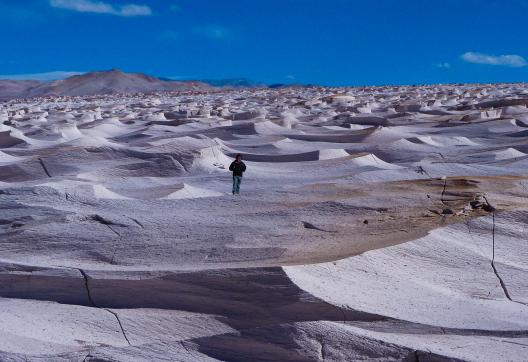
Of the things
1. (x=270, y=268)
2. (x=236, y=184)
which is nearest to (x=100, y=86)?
(x=236, y=184)

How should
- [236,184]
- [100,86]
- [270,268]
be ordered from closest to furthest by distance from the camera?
[270,268], [236,184], [100,86]

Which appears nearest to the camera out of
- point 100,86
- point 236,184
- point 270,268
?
point 270,268

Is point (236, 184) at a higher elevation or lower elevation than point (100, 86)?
lower

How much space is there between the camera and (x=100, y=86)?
47969mm

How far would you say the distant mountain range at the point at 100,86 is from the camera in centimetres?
4719

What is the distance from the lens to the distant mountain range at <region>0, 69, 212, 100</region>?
47.2 meters

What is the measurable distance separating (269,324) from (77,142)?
17.8 feet

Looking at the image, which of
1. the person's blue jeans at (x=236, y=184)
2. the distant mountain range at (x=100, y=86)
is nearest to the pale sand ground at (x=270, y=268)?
the person's blue jeans at (x=236, y=184)

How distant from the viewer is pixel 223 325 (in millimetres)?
3031

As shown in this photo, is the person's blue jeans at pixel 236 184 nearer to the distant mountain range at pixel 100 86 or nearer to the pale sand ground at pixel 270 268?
the pale sand ground at pixel 270 268

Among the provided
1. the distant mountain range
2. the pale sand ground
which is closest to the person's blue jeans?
the pale sand ground

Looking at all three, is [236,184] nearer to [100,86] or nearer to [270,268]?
[270,268]

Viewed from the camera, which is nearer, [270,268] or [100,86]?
[270,268]

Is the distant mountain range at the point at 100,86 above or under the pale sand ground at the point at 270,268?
above
